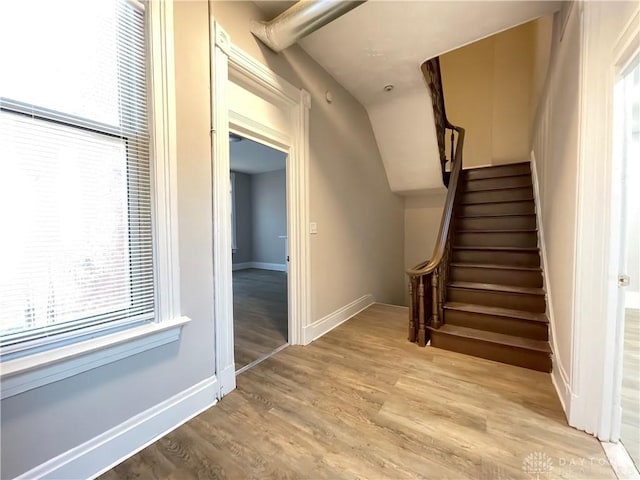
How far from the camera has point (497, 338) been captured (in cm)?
235

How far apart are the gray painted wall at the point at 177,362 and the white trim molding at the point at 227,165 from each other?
60 millimetres

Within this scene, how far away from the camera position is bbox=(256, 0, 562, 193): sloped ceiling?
6.81 ft

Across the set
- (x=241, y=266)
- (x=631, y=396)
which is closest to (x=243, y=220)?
(x=241, y=266)

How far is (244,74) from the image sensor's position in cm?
204

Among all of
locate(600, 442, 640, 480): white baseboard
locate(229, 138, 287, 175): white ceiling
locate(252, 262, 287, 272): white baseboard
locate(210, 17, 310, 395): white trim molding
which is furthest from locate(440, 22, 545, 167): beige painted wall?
locate(252, 262, 287, 272): white baseboard

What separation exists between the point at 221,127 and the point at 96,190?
2.79 feet

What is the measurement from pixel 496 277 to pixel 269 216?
19.9 feet

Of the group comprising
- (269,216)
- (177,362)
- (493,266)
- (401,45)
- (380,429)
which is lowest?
(380,429)

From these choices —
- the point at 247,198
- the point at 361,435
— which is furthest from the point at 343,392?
the point at 247,198

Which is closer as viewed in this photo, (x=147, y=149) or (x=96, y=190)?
(x=96, y=190)

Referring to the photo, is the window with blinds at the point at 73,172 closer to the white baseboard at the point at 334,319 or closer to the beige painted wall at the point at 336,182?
the beige painted wall at the point at 336,182

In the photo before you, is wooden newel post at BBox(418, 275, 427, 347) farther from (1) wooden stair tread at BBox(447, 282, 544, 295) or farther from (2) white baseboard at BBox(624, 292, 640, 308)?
(2) white baseboard at BBox(624, 292, 640, 308)

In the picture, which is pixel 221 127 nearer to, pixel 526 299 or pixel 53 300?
pixel 53 300

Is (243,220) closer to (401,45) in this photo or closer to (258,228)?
(258,228)
